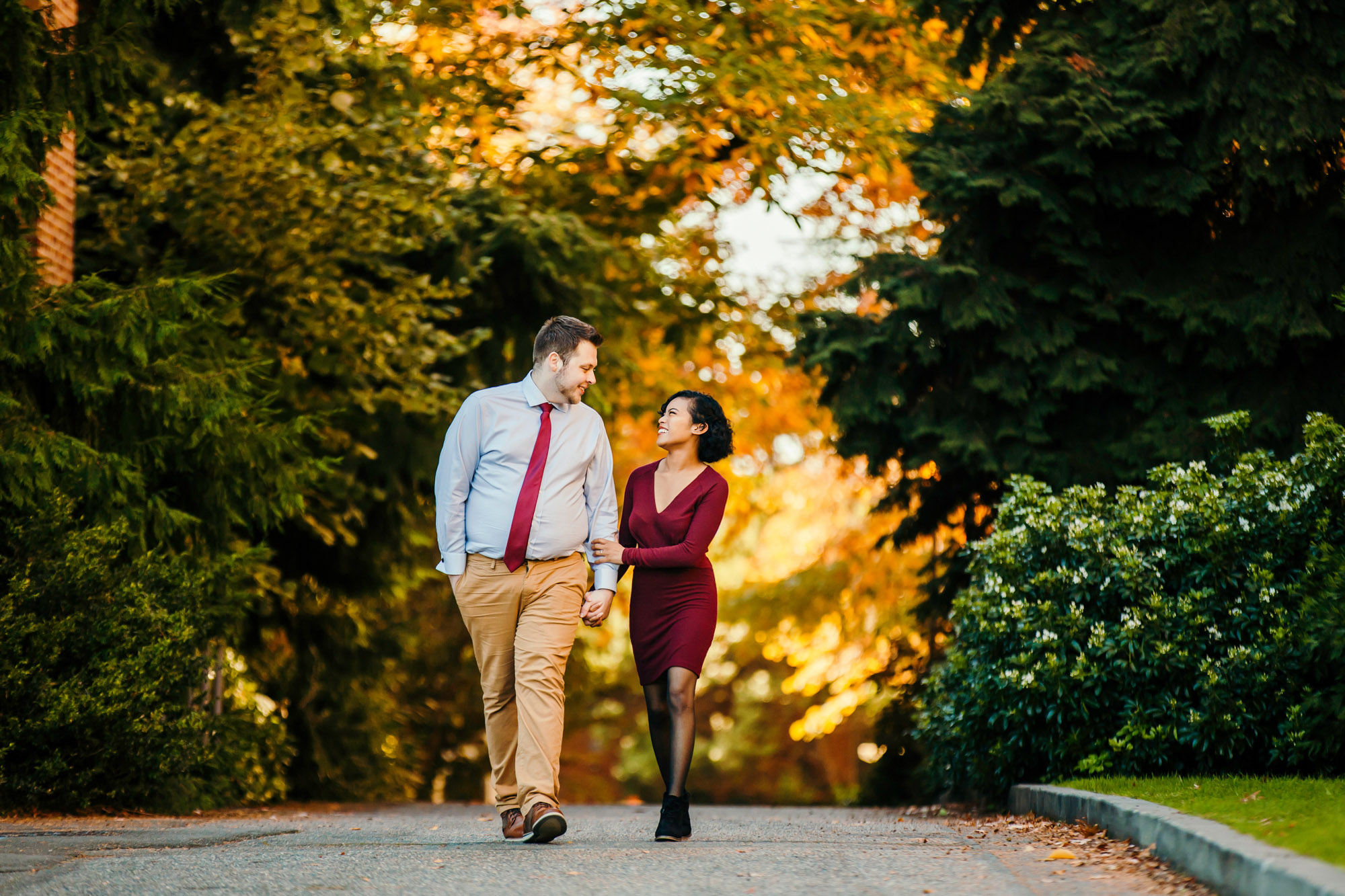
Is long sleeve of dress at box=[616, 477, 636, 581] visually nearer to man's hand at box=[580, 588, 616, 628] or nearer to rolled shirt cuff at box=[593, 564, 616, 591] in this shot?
rolled shirt cuff at box=[593, 564, 616, 591]

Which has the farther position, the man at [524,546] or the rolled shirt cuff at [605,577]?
the rolled shirt cuff at [605,577]

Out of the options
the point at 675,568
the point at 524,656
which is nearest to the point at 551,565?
the point at 524,656

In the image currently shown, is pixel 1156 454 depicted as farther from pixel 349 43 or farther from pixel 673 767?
pixel 349 43

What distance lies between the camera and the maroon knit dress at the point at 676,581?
20.7ft

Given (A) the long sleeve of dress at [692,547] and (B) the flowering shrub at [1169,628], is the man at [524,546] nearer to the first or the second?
(A) the long sleeve of dress at [692,547]

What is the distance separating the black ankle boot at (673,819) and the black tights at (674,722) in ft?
0.13

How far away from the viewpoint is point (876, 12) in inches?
562

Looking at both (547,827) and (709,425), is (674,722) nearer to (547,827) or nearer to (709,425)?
(547,827)

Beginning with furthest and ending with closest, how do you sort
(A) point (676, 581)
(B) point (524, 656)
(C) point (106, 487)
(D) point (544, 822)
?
(C) point (106, 487) < (A) point (676, 581) < (B) point (524, 656) < (D) point (544, 822)

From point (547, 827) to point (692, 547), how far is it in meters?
1.40

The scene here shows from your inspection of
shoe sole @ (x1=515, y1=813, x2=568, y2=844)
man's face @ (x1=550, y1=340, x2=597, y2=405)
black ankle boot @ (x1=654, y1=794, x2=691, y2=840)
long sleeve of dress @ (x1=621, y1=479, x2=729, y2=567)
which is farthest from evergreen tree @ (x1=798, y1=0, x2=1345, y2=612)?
shoe sole @ (x1=515, y1=813, x2=568, y2=844)

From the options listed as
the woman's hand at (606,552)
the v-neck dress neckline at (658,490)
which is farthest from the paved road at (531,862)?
the v-neck dress neckline at (658,490)

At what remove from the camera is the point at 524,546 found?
5.94 meters

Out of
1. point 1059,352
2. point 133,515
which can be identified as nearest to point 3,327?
point 133,515
